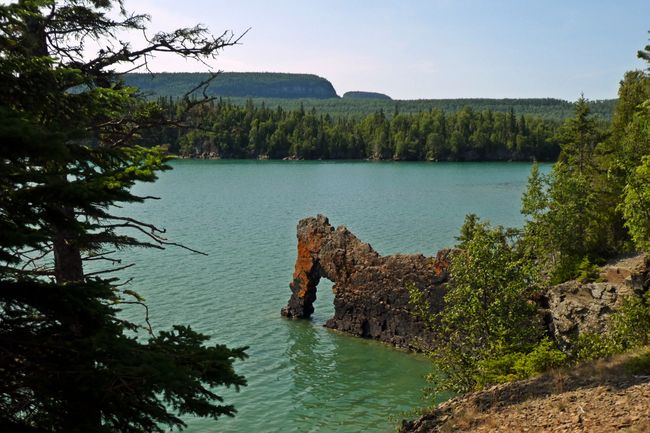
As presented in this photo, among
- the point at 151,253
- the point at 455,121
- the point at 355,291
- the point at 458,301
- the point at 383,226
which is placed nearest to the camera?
the point at 458,301

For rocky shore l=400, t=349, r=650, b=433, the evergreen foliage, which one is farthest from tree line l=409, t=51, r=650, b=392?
the evergreen foliage

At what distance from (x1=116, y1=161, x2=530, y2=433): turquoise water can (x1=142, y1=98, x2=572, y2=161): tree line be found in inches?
3259

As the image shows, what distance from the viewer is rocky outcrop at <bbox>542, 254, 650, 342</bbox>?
23.8 m

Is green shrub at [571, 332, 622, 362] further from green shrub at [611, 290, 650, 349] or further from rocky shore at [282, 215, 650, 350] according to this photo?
rocky shore at [282, 215, 650, 350]

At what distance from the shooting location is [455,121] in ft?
626

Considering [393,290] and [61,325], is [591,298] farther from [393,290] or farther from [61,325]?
[61,325]

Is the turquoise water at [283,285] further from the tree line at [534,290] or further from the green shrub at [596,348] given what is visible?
the green shrub at [596,348]

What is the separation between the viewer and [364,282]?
32.8 m

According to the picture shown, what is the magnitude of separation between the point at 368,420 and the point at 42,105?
1718 centimetres

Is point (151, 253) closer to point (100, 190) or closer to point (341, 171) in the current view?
point (100, 190)

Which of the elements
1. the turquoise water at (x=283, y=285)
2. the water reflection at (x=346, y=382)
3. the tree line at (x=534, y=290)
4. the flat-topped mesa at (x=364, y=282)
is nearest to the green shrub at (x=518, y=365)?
the tree line at (x=534, y=290)

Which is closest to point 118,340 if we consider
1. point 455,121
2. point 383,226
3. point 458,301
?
point 458,301

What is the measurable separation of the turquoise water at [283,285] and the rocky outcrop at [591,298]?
6096 millimetres

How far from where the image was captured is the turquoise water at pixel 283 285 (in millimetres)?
23922
